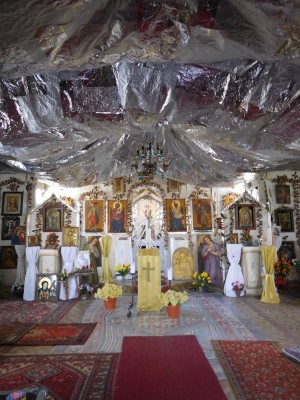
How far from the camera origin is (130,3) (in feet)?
8.18

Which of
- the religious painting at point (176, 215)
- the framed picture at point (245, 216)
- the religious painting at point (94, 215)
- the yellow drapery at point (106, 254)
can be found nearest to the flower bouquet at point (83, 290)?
the yellow drapery at point (106, 254)

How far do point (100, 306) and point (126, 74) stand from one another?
602 centimetres

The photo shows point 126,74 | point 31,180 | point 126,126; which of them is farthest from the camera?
point 31,180

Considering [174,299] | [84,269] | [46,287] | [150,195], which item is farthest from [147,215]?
[174,299]

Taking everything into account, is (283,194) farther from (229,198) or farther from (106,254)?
(106,254)

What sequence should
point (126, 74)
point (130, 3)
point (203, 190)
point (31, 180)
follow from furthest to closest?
point (203, 190)
point (31, 180)
point (126, 74)
point (130, 3)

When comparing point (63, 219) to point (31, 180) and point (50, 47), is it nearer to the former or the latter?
point (31, 180)

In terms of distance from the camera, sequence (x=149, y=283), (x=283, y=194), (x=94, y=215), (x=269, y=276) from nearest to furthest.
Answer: (x=149, y=283)
(x=269, y=276)
(x=283, y=194)
(x=94, y=215)

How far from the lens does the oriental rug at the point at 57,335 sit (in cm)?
501

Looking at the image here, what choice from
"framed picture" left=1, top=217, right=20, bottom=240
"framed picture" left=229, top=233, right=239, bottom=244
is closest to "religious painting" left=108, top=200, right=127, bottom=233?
"framed picture" left=1, top=217, right=20, bottom=240

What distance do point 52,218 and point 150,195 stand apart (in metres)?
4.05

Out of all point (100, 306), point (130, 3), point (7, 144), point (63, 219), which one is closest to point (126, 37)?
point (130, 3)

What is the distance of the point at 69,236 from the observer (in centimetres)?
966

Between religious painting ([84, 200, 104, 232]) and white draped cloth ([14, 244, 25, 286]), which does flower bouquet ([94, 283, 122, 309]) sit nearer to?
white draped cloth ([14, 244, 25, 286])
